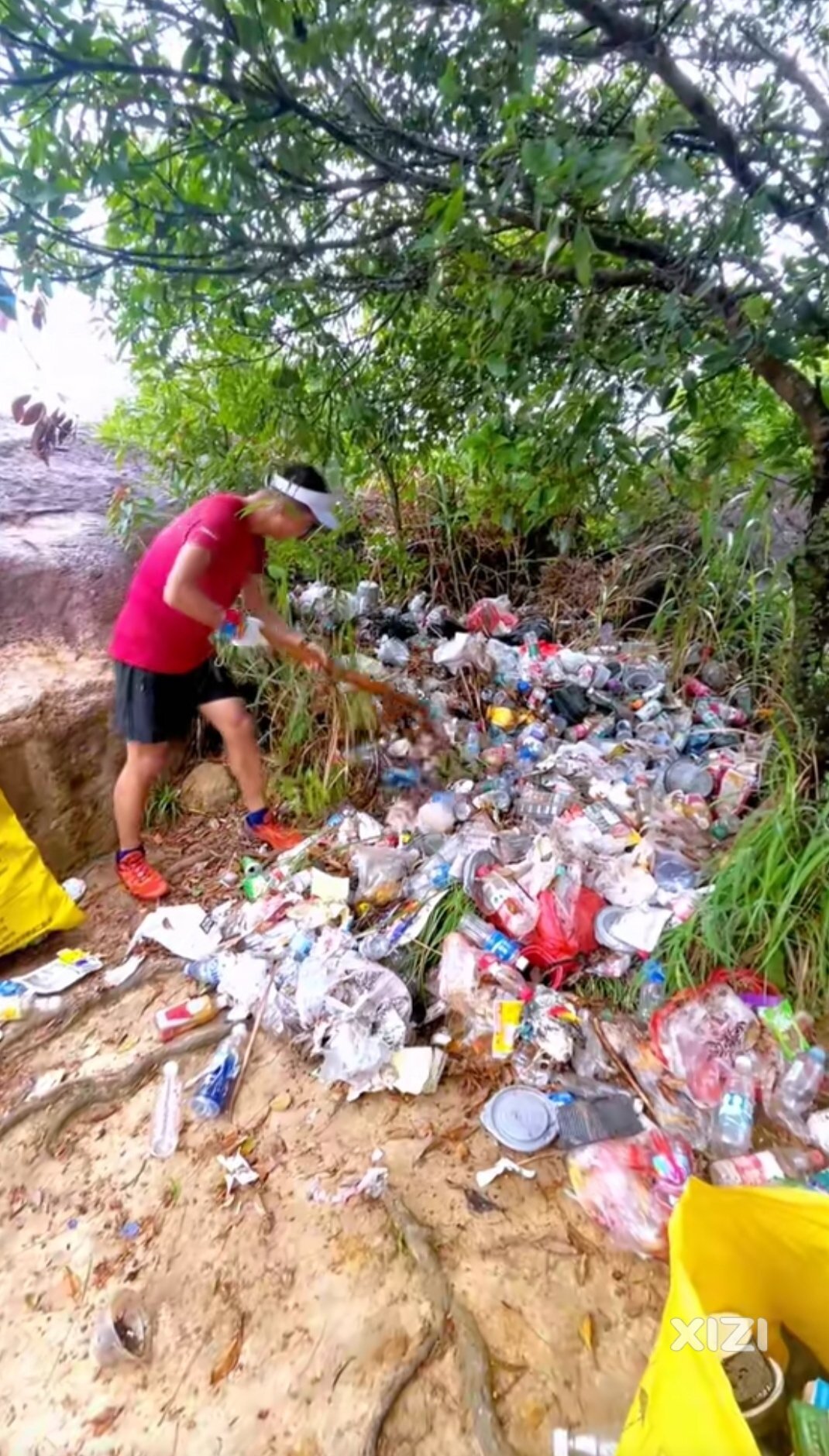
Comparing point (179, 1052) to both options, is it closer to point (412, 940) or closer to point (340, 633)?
point (412, 940)

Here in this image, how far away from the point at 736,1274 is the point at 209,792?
2.34 m

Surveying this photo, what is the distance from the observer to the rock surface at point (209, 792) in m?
3.05

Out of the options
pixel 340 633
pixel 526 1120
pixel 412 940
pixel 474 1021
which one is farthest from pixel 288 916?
pixel 340 633

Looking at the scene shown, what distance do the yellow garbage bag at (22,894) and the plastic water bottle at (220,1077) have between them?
2.47ft

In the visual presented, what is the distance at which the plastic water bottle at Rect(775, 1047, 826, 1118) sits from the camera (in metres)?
1.77

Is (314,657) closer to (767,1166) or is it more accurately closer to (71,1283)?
(71,1283)

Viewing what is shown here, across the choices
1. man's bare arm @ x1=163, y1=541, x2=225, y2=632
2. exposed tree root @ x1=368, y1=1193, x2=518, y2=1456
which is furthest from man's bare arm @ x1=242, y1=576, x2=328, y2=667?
exposed tree root @ x1=368, y1=1193, x2=518, y2=1456

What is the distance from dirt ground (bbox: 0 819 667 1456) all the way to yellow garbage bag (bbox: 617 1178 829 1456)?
331 mm

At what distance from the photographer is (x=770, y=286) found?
1347mm

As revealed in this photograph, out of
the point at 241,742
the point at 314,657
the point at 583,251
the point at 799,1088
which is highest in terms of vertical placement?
the point at 583,251

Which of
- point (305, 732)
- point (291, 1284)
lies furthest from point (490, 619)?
point (291, 1284)

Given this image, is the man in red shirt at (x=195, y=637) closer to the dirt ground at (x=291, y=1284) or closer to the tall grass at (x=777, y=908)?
the dirt ground at (x=291, y=1284)

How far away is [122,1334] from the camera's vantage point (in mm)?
1511

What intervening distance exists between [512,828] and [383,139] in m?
1.85
